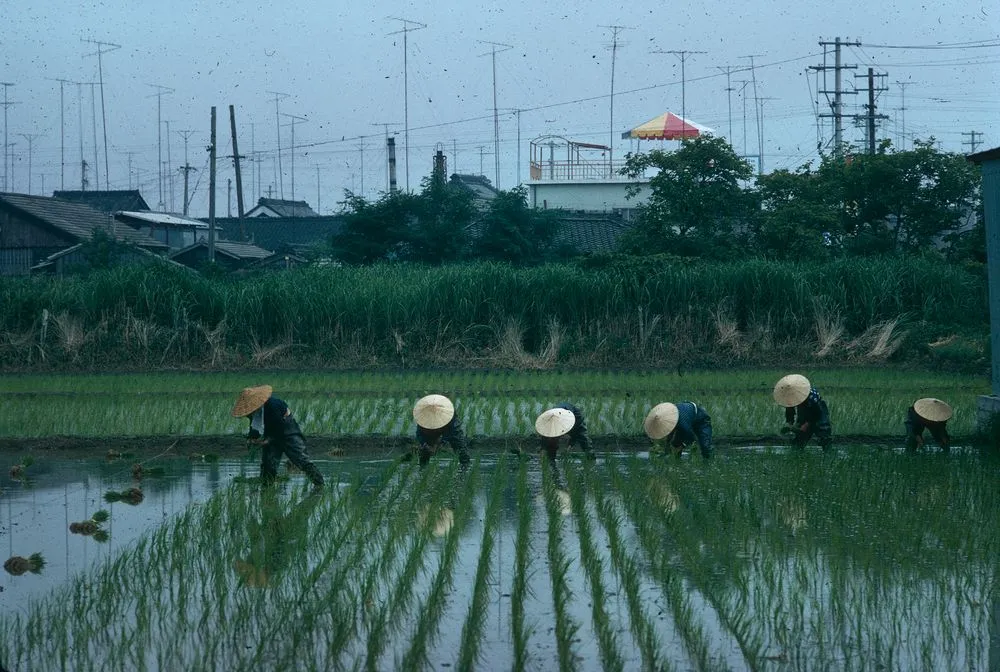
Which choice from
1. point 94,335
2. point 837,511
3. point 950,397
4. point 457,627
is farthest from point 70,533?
point 94,335

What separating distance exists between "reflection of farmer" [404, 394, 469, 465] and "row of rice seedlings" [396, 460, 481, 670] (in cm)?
135

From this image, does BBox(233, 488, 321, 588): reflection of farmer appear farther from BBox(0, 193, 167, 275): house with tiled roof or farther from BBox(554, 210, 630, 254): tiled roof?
BBox(0, 193, 167, 275): house with tiled roof

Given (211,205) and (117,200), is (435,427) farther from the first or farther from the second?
(117,200)

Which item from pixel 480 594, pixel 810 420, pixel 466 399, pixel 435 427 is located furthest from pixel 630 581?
pixel 466 399

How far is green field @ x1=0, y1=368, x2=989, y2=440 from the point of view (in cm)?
1227

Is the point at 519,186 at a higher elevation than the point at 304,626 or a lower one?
higher

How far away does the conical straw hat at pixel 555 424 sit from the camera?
972 centimetres

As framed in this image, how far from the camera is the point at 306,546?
704cm

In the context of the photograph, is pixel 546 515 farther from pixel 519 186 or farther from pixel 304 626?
pixel 519 186

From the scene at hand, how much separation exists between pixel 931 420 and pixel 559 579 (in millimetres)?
5406

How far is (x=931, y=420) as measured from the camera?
10227 mm

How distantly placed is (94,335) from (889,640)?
16.4 metres

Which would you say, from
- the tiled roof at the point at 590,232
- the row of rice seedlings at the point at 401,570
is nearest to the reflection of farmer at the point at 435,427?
the row of rice seedlings at the point at 401,570

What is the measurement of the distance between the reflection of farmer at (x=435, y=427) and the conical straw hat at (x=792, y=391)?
2.75m
